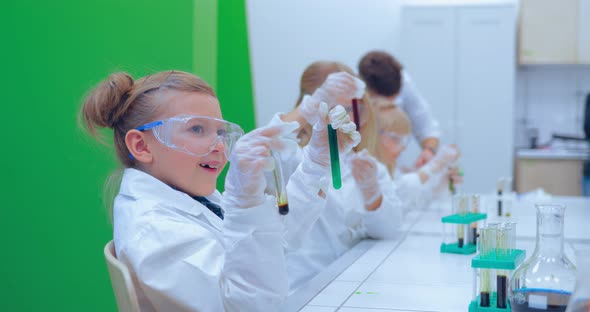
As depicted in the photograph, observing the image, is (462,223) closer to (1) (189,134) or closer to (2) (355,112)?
(2) (355,112)

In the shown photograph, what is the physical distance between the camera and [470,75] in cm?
555

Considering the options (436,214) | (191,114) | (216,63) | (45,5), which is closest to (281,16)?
(216,63)

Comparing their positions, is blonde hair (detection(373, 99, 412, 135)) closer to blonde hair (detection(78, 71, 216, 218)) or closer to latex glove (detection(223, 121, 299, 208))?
blonde hair (detection(78, 71, 216, 218))

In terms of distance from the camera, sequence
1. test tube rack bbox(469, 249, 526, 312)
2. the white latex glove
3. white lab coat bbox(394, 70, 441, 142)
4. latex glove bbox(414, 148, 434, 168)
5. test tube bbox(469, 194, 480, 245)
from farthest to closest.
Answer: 1. white lab coat bbox(394, 70, 441, 142)
2. latex glove bbox(414, 148, 434, 168)
3. the white latex glove
4. test tube bbox(469, 194, 480, 245)
5. test tube rack bbox(469, 249, 526, 312)

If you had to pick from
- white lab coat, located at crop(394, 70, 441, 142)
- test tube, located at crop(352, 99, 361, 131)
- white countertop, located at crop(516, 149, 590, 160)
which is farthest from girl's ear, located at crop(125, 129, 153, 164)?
white countertop, located at crop(516, 149, 590, 160)

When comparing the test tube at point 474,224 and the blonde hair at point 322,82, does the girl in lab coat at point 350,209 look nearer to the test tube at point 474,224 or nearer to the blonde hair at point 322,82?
the blonde hair at point 322,82

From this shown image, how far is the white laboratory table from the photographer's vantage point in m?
1.43

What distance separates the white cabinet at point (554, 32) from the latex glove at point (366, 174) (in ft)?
12.2

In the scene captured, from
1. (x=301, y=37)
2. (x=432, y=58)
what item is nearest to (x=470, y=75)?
(x=432, y=58)

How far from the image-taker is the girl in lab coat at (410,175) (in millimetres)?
3008

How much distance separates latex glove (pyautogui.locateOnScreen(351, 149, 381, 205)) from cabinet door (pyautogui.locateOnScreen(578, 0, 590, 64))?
3.89 metres

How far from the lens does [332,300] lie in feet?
4.79

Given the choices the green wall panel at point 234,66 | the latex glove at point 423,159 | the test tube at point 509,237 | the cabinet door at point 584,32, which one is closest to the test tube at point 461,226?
the test tube at point 509,237

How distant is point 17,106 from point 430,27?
3.98m
